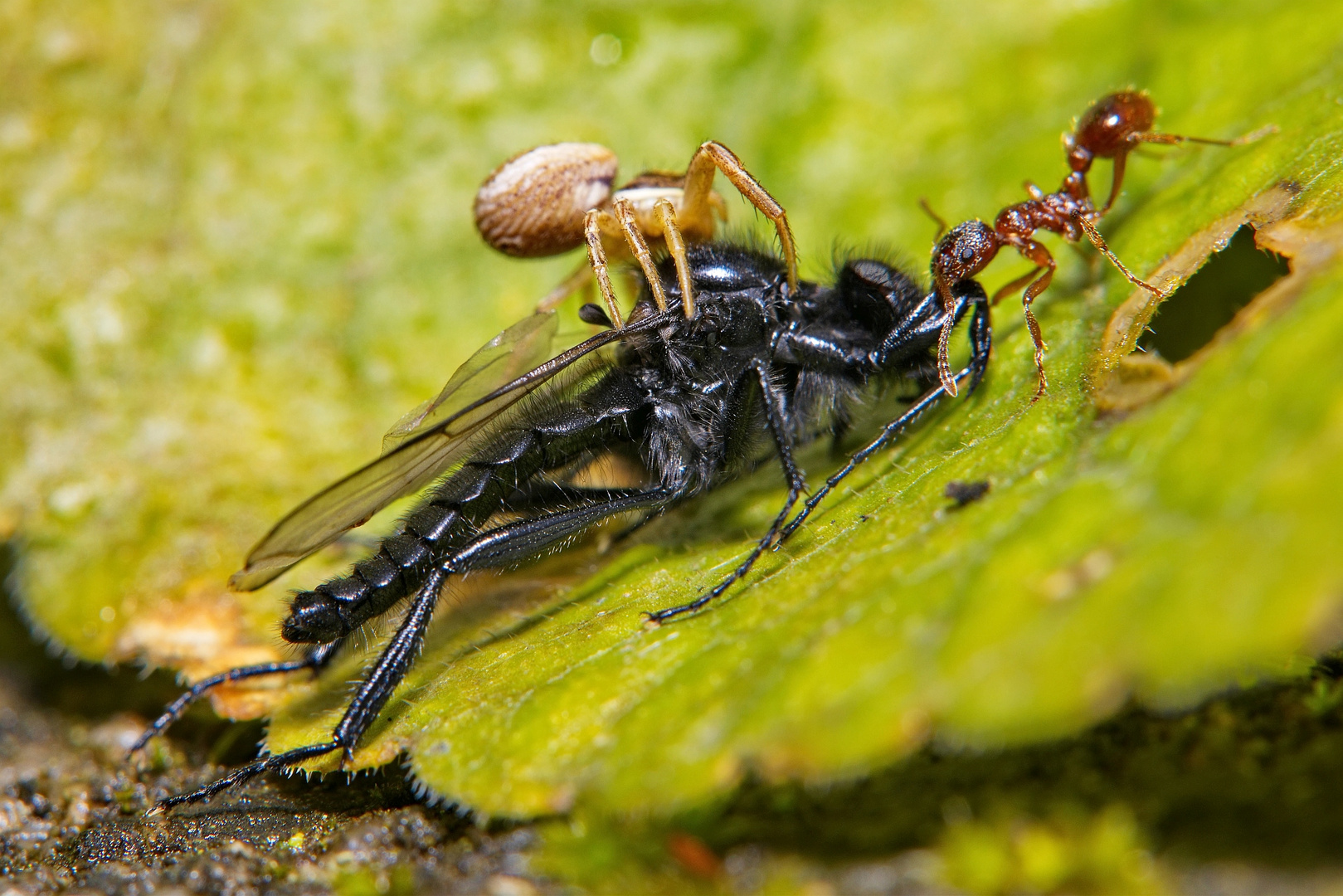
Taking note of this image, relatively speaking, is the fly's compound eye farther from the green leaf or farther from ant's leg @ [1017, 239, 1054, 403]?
ant's leg @ [1017, 239, 1054, 403]

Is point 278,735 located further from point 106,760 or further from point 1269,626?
point 1269,626

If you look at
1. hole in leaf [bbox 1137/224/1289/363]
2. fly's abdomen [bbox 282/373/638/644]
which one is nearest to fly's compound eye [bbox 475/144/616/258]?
fly's abdomen [bbox 282/373/638/644]

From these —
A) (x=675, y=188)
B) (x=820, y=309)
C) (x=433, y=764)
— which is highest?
(x=675, y=188)

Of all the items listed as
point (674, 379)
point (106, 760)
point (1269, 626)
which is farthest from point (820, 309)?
point (106, 760)

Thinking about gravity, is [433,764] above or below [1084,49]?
below

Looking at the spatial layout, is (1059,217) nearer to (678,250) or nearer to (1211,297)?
(1211,297)

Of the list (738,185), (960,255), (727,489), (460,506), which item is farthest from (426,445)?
(960,255)
